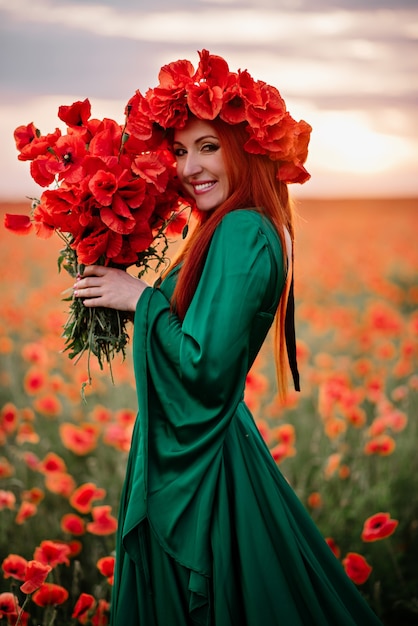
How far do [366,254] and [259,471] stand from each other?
8.41m

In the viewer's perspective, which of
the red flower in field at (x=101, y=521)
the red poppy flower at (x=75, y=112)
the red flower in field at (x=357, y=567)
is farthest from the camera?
the red flower in field at (x=101, y=521)

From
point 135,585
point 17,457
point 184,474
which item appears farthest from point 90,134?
point 17,457

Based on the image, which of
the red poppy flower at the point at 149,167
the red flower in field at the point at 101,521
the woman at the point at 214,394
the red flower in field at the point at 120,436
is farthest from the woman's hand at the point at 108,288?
the red flower in field at the point at 120,436

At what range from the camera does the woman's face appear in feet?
7.04

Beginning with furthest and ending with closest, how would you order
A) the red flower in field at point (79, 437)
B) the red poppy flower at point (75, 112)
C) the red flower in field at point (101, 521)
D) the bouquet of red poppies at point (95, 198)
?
1. the red flower in field at point (79, 437)
2. the red flower in field at point (101, 521)
3. the red poppy flower at point (75, 112)
4. the bouquet of red poppies at point (95, 198)

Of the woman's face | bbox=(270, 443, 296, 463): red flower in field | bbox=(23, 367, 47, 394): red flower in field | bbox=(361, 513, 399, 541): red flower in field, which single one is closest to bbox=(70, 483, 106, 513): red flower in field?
bbox=(270, 443, 296, 463): red flower in field

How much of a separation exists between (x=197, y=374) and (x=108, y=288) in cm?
38

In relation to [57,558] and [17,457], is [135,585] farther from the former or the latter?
[17,457]

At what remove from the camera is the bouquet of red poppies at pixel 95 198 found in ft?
6.59

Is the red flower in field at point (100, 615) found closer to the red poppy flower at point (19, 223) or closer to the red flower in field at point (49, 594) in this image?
the red flower in field at point (49, 594)

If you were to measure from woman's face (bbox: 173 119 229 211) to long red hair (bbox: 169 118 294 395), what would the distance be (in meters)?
0.02

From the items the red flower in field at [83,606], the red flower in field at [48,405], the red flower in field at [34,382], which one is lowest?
the red flower in field at [83,606]

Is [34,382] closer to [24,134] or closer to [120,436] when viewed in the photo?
[120,436]

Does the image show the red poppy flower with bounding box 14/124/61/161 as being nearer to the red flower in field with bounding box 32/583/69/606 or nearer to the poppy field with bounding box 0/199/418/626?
the poppy field with bounding box 0/199/418/626
